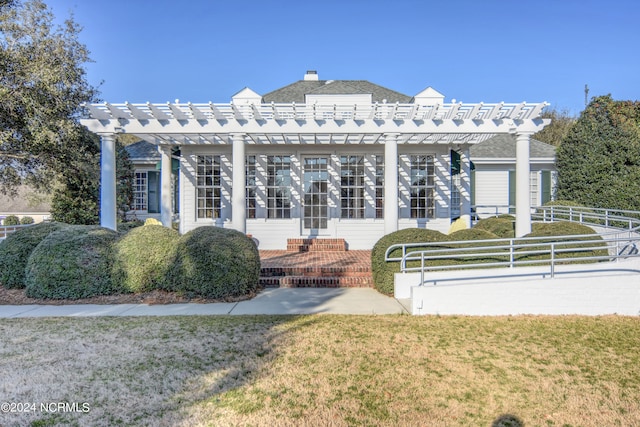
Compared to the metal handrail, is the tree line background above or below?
above

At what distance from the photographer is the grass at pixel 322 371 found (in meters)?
3.46

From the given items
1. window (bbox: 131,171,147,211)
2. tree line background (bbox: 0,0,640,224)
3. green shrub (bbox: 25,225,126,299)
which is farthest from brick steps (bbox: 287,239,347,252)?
window (bbox: 131,171,147,211)

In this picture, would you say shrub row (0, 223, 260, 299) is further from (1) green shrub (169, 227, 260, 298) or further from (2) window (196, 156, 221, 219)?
(2) window (196, 156, 221, 219)

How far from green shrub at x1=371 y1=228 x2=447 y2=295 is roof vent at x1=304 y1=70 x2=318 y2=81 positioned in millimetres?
13979

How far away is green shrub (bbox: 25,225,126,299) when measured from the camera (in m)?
7.75

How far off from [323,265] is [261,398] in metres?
6.36

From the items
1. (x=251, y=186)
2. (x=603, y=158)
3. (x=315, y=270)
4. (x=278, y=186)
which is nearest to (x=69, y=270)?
(x=315, y=270)

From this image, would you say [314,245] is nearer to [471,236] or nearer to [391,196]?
[391,196]

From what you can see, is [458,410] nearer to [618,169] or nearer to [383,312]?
[383,312]

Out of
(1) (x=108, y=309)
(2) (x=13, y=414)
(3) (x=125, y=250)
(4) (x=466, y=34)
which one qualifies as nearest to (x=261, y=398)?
(2) (x=13, y=414)

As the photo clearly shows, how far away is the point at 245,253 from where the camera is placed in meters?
7.98

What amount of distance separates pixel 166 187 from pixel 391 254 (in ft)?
30.0

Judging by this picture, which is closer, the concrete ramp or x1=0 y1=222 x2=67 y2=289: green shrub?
the concrete ramp

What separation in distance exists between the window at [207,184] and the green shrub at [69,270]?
5.73 meters
